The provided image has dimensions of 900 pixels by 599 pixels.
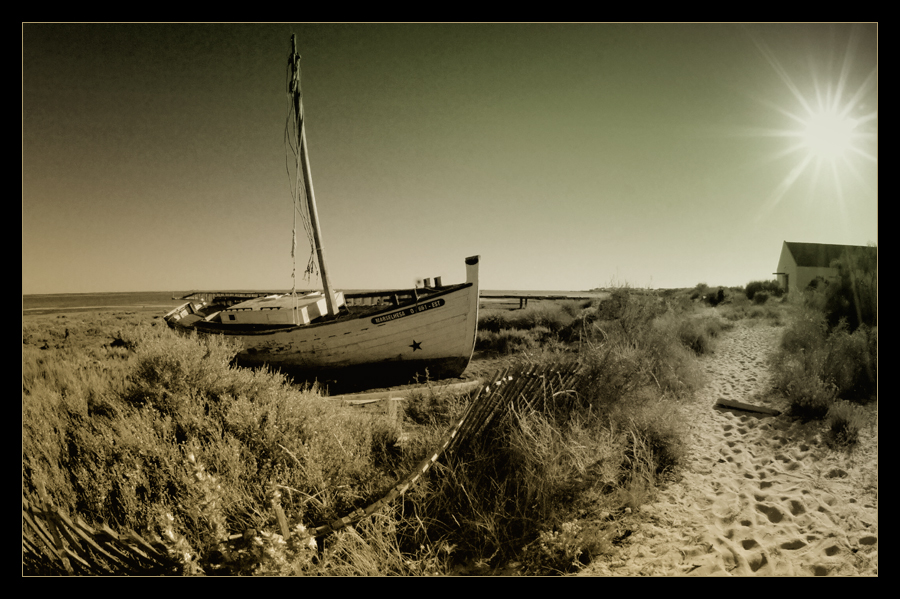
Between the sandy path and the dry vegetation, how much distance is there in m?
0.19

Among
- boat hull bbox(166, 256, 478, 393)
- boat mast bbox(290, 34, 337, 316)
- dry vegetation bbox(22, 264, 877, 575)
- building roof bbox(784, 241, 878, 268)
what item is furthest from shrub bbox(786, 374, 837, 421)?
boat mast bbox(290, 34, 337, 316)

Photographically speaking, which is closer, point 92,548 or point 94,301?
point 92,548

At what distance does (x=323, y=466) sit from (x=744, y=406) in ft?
18.3

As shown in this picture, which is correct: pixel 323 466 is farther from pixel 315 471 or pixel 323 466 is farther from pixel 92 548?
pixel 92 548

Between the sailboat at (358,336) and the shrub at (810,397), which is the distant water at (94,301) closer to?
the sailboat at (358,336)

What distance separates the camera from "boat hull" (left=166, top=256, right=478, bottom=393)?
6.88 meters

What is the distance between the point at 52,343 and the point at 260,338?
8.94 ft

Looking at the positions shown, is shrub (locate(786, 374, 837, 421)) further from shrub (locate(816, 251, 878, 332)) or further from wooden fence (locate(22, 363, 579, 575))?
wooden fence (locate(22, 363, 579, 575))

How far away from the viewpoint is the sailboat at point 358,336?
22.5ft

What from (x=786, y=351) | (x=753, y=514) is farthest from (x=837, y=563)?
(x=786, y=351)

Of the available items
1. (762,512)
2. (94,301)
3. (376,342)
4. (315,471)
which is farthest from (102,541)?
(94,301)

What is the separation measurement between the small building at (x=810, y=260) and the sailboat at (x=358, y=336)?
5097 millimetres

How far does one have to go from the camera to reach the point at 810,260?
6598 mm

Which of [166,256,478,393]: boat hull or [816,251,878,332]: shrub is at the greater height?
[816,251,878,332]: shrub
